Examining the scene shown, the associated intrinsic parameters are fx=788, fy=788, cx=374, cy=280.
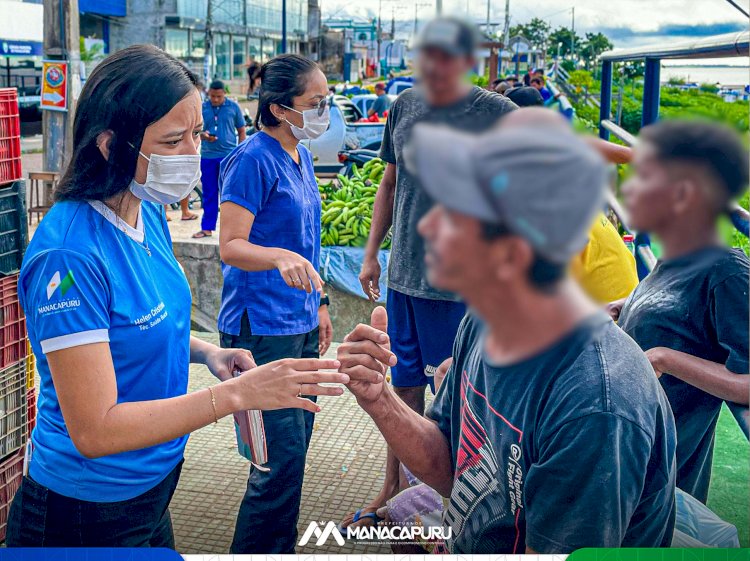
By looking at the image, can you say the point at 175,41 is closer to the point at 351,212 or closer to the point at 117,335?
the point at 351,212

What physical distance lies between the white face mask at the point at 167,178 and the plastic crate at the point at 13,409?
0.99m

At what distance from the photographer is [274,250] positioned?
215 cm

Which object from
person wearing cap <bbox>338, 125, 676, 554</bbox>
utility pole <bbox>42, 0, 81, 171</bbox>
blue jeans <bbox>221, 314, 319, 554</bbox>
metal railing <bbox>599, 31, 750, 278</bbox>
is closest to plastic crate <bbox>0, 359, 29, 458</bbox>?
blue jeans <bbox>221, 314, 319, 554</bbox>

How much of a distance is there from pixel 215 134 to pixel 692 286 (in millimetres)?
5349

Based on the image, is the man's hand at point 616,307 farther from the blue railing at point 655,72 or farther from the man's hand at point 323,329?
the man's hand at point 323,329

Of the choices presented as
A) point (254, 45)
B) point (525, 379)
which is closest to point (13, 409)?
point (254, 45)

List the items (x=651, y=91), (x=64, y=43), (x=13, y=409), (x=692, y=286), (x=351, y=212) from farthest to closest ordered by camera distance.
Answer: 1. (x=64, y=43)
2. (x=351, y=212)
3. (x=13, y=409)
4. (x=692, y=286)
5. (x=651, y=91)

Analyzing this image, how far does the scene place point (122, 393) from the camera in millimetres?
1436

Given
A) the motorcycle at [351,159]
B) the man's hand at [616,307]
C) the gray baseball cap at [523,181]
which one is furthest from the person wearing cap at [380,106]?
the gray baseball cap at [523,181]

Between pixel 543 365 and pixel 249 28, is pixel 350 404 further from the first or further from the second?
pixel 543 365

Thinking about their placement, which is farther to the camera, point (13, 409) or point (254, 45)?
point (13, 409)

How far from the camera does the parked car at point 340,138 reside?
7.28m

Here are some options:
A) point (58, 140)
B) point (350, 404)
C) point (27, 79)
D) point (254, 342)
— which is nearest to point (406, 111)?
point (254, 342)

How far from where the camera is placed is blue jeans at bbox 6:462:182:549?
56.9 inches
